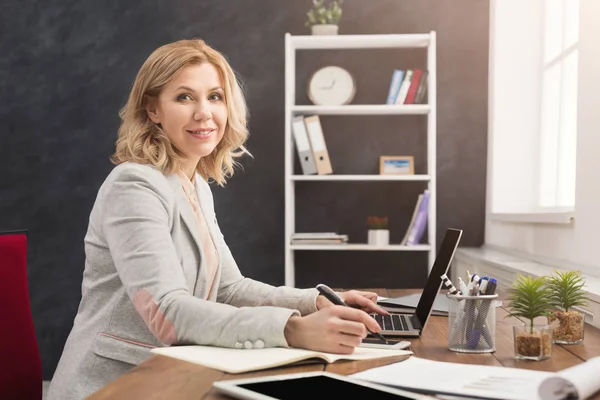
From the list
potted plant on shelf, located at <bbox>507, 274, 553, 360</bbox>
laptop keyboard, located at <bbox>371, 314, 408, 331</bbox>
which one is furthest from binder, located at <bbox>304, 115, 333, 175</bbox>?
A: potted plant on shelf, located at <bbox>507, 274, 553, 360</bbox>

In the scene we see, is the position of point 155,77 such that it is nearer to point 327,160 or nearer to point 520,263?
point 520,263

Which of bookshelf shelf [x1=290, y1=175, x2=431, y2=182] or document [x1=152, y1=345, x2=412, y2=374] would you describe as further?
bookshelf shelf [x1=290, y1=175, x2=431, y2=182]

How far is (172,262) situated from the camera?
1470 millimetres

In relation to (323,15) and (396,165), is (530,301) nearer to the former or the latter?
(396,165)

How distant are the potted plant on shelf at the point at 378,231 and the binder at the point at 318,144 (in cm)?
34

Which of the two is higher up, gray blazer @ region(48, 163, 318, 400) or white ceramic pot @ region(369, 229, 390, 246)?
gray blazer @ region(48, 163, 318, 400)

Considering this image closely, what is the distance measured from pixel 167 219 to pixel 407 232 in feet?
8.18

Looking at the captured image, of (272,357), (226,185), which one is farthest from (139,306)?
(226,185)

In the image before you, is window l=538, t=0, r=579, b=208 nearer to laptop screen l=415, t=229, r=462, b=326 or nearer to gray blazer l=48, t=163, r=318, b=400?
laptop screen l=415, t=229, r=462, b=326

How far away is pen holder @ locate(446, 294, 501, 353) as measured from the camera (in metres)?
1.42

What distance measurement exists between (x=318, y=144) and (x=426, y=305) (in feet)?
7.47

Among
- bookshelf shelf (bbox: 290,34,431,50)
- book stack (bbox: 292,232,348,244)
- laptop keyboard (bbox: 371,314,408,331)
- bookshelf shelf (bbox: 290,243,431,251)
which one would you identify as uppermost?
bookshelf shelf (bbox: 290,34,431,50)

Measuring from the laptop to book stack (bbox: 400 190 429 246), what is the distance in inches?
80.6

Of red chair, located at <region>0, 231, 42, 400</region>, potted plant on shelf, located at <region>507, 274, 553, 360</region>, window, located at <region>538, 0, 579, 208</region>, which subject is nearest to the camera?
potted plant on shelf, located at <region>507, 274, 553, 360</region>
